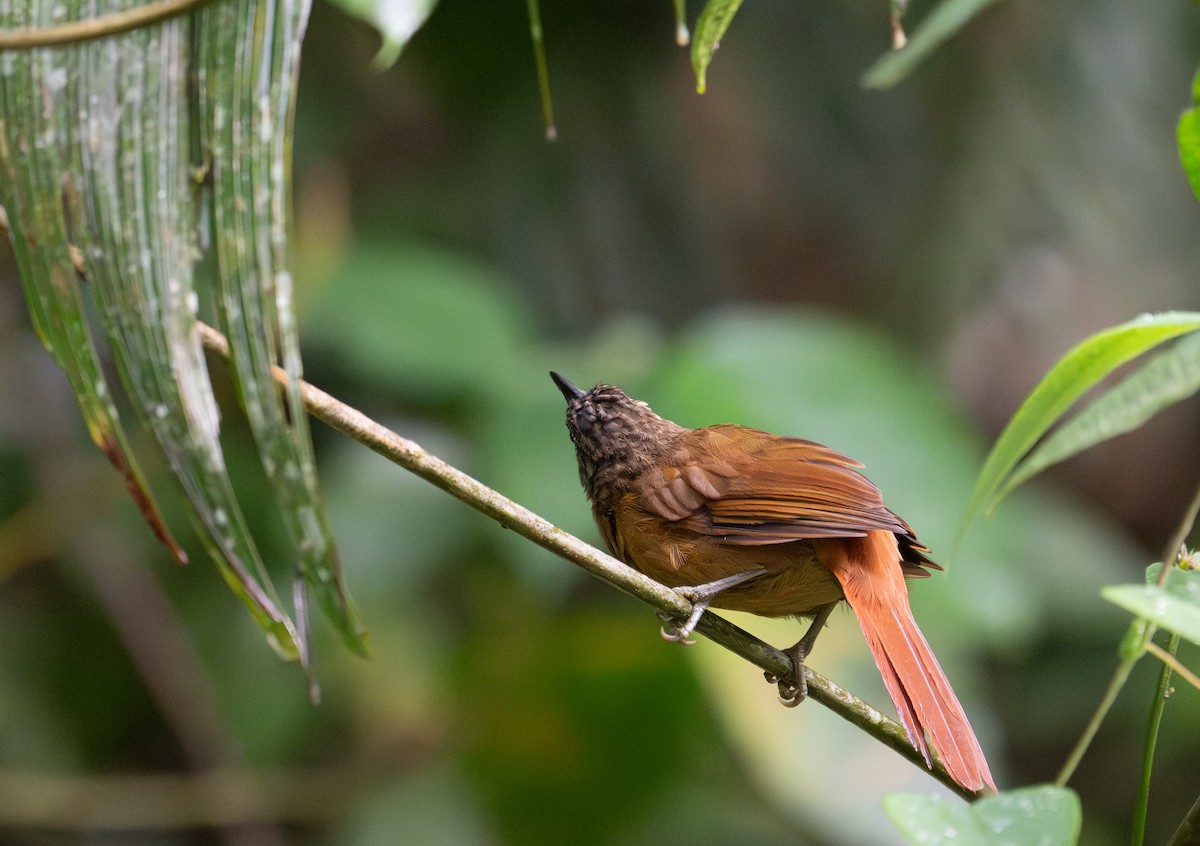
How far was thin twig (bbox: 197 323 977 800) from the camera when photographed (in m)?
1.49

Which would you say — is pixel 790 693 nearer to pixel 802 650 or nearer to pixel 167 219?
pixel 802 650

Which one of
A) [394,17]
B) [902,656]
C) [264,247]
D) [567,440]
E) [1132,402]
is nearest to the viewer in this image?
[1132,402]

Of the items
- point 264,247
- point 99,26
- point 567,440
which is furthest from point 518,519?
point 567,440

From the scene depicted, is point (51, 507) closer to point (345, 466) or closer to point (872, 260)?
point (345, 466)

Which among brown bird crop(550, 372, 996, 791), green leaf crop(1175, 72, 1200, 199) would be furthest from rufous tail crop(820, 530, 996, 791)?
green leaf crop(1175, 72, 1200, 199)

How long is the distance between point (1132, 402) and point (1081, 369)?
0.20ft

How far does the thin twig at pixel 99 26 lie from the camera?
1.30m

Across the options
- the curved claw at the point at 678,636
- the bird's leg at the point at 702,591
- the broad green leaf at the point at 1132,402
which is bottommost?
the curved claw at the point at 678,636

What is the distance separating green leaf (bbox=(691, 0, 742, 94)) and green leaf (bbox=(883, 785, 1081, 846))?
2.93 ft

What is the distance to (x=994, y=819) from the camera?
98 cm

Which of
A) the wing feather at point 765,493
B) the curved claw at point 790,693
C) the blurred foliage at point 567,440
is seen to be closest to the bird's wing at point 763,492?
the wing feather at point 765,493

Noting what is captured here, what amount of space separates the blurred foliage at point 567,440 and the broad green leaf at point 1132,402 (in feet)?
7.47

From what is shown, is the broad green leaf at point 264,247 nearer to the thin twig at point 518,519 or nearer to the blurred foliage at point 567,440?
the thin twig at point 518,519

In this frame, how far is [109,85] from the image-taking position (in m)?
1.32
